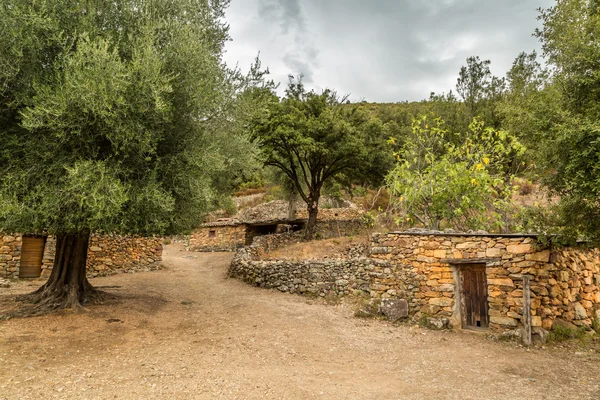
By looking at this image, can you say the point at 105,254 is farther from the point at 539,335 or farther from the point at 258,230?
the point at 539,335

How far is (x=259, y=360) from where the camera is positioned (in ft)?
23.0

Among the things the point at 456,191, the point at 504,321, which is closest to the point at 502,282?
the point at 504,321

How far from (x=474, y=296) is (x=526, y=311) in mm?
2162

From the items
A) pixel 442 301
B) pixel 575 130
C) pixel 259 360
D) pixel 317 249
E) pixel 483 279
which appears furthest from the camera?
pixel 317 249

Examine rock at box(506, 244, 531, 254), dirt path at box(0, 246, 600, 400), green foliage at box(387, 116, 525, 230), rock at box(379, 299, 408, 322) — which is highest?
green foliage at box(387, 116, 525, 230)

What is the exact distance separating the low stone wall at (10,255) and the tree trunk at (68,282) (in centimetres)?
572

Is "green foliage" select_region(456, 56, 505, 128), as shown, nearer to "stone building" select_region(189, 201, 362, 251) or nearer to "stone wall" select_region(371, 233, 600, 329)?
"stone building" select_region(189, 201, 362, 251)

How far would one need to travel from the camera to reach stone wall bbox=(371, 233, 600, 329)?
8.64 m

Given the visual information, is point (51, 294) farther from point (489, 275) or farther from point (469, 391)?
point (489, 275)

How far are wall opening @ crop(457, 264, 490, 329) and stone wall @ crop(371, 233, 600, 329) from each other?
70 cm

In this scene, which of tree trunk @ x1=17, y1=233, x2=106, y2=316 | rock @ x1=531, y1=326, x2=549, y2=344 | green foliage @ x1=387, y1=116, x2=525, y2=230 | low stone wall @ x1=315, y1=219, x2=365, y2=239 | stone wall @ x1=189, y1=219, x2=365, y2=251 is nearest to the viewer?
rock @ x1=531, y1=326, x2=549, y2=344

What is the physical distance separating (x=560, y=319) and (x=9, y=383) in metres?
11.6

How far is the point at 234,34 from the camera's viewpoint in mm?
11375

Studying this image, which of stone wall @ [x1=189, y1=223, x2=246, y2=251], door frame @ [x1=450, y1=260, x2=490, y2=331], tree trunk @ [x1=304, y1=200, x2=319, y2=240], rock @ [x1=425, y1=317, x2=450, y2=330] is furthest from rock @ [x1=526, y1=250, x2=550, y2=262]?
stone wall @ [x1=189, y1=223, x2=246, y2=251]
